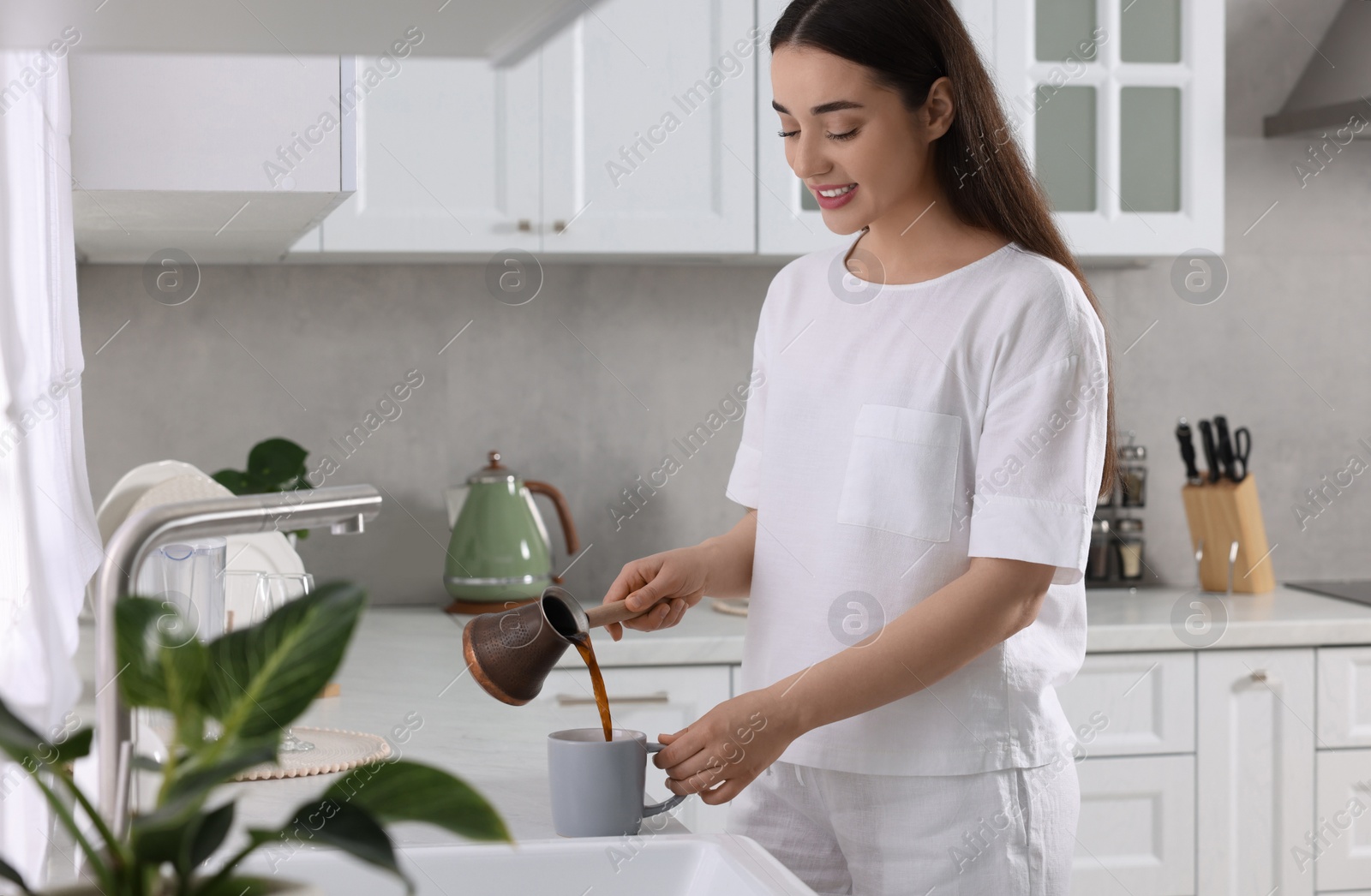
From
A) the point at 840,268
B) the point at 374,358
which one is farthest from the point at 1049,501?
the point at 374,358

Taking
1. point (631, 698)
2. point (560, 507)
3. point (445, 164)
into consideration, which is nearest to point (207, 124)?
point (445, 164)

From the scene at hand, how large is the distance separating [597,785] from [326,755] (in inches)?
15.7

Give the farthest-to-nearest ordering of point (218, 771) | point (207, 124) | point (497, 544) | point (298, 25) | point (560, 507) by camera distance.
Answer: point (560, 507) < point (497, 544) < point (207, 124) < point (298, 25) < point (218, 771)

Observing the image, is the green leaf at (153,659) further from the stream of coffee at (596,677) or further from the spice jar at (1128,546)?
the spice jar at (1128,546)

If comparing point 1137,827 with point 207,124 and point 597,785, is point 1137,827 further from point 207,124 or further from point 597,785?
point 207,124

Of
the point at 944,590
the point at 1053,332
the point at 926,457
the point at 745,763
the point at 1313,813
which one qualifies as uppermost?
the point at 1053,332

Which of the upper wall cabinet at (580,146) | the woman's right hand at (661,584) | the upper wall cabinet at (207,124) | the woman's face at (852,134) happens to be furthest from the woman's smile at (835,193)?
the upper wall cabinet at (580,146)

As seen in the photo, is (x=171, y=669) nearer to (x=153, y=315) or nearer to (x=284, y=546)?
(x=284, y=546)

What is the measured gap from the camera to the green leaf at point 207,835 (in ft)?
1.18

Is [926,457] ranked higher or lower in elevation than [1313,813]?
higher

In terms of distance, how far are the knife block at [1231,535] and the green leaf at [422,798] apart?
233cm

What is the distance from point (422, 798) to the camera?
14.7 inches

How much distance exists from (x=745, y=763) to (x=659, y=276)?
1.64 metres

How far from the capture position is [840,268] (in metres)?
1.29
